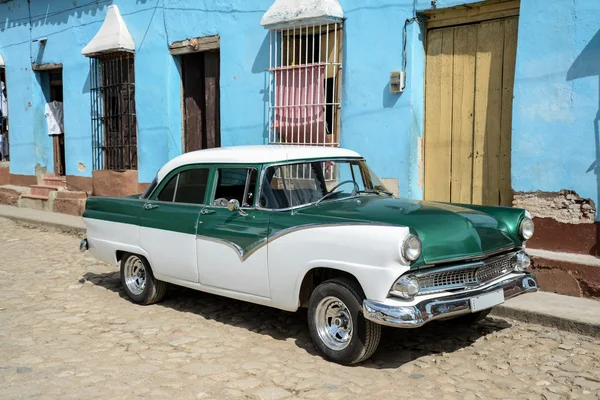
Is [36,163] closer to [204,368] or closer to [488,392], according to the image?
[204,368]

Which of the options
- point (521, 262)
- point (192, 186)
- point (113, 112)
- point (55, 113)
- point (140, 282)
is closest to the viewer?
point (521, 262)

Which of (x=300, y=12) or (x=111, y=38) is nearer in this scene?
(x=300, y=12)

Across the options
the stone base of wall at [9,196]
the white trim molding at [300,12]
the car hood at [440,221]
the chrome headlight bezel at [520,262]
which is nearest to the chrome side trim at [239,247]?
the car hood at [440,221]

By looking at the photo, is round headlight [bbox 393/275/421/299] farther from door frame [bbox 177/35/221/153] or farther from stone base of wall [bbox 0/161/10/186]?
stone base of wall [bbox 0/161/10/186]

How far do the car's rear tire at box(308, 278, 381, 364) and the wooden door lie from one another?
617cm

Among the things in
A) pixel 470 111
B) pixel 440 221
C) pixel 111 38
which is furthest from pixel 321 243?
pixel 111 38

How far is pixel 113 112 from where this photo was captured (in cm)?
1184

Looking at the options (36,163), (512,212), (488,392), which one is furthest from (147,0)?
(488,392)

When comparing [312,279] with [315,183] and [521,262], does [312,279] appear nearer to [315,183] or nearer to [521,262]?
[315,183]

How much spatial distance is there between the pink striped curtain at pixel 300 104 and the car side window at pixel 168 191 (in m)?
3.00

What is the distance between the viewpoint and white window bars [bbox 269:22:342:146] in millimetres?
8281

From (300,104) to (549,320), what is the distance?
452cm

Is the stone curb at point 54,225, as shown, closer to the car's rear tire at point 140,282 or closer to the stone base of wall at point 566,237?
the car's rear tire at point 140,282

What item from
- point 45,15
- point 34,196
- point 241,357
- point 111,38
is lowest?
point 241,357
